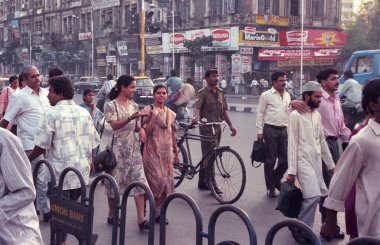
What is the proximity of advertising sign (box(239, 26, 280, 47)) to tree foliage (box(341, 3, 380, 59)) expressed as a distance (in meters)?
4.92

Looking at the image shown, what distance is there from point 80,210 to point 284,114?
4.20 m

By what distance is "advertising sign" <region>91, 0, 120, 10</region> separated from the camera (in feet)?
177

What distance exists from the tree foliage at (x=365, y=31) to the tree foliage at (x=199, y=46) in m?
9.17

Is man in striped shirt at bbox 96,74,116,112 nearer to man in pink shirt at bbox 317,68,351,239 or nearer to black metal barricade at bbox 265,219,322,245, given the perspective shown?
man in pink shirt at bbox 317,68,351,239

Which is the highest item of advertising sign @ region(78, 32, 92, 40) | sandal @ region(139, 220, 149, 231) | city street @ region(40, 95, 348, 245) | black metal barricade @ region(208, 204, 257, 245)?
advertising sign @ region(78, 32, 92, 40)

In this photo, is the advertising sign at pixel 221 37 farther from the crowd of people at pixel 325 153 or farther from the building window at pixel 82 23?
the crowd of people at pixel 325 153

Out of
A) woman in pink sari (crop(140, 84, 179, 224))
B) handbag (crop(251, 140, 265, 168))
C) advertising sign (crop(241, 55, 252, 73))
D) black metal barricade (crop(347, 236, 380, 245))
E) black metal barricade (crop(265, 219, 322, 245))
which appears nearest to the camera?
black metal barricade (crop(347, 236, 380, 245))

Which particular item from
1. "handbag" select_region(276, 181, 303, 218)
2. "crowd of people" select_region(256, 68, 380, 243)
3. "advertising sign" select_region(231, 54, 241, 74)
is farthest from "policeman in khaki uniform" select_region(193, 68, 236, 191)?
"advertising sign" select_region(231, 54, 241, 74)

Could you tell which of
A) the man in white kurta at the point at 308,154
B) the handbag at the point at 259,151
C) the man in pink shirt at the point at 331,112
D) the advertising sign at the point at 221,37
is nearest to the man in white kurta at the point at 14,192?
the man in white kurta at the point at 308,154

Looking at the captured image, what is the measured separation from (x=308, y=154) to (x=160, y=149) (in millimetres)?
1677

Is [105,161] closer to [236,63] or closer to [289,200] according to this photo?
[289,200]

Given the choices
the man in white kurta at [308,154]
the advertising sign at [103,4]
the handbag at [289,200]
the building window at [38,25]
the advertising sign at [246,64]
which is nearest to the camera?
the handbag at [289,200]

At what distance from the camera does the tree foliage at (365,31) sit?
3988 cm

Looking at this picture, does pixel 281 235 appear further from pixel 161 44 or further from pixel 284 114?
pixel 161 44
